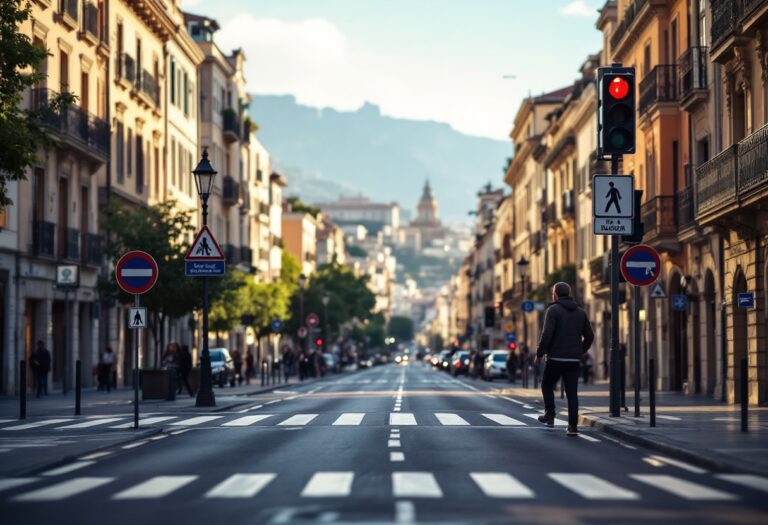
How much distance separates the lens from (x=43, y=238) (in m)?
45.9

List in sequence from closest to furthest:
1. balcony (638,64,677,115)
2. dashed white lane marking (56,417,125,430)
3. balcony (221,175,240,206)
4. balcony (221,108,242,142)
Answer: dashed white lane marking (56,417,125,430)
balcony (638,64,677,115)
balcony (221,108,242,142)
balcony (221,175,240,206)

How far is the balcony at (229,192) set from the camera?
85.9 metres

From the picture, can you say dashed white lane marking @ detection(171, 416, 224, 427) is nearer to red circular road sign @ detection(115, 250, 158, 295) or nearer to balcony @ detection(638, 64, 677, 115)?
red circular road sign @ detection(115, 250, 158, 295)

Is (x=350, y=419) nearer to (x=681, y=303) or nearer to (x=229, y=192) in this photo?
(x=681, y=303)

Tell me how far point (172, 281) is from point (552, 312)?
23.1 meters

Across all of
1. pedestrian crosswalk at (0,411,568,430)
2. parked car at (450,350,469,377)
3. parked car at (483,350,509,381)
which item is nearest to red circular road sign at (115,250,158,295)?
pedestrian crosswalk at (0,411,568,430)

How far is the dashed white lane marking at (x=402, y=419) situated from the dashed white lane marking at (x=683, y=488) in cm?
1069

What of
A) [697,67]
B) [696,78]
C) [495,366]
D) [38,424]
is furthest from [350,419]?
[495,366]

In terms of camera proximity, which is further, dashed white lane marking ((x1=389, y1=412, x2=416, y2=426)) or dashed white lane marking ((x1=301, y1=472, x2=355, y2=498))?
dashed white lane marking ((x1=389, y1=412, x2=416, y2=426))

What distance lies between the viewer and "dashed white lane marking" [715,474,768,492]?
13.4 metres

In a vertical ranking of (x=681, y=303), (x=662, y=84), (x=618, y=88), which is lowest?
(x=681, y=303)

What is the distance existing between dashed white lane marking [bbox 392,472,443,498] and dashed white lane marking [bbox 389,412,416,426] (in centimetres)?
1042

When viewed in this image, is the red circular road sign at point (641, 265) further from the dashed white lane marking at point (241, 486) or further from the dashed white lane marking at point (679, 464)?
the dashed white lane marking at point (241, 486)

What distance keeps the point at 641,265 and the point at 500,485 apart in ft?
40.3
